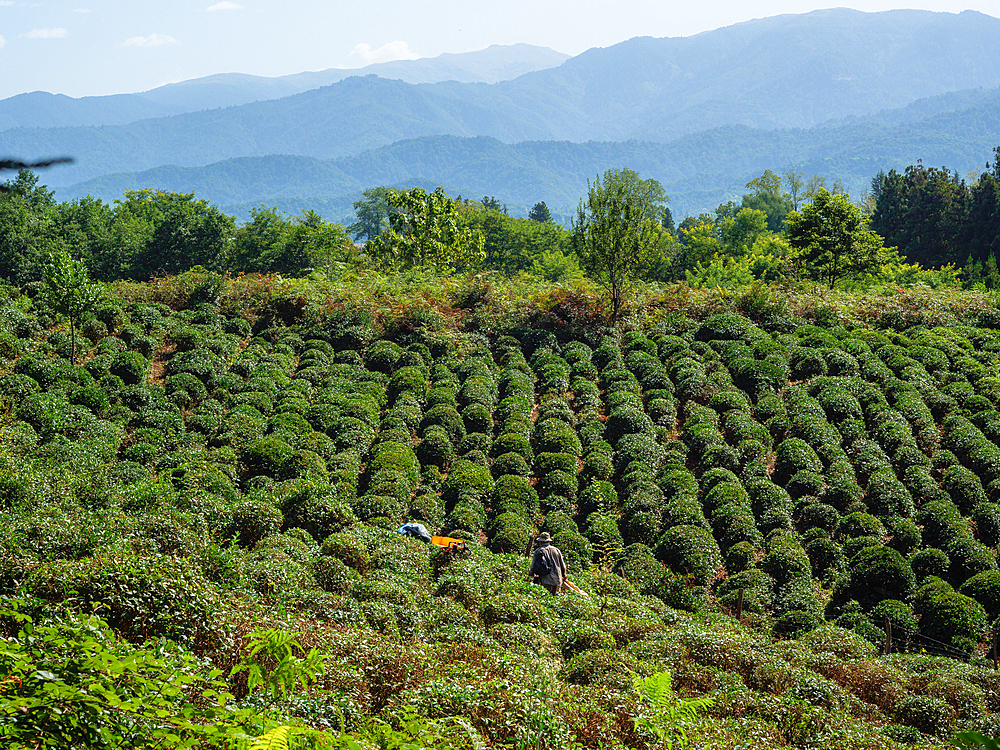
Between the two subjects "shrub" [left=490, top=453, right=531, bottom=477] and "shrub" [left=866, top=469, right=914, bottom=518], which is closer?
"shrub" [left=866, top=469, right=914, bottom=518]

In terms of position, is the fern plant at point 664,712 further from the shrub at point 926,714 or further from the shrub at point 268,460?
the shrub at point 268,460

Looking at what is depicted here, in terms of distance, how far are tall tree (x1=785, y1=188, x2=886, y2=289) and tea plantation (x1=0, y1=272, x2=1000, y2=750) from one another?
6203 millimetres

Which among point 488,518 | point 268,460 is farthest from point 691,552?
point 268,460

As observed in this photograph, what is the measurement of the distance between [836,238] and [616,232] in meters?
12.9

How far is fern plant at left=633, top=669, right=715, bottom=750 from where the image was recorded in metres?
5.21

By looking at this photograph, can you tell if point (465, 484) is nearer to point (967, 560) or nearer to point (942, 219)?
point (967, 560)

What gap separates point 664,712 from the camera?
5.49 m

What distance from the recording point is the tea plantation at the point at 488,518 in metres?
5.36

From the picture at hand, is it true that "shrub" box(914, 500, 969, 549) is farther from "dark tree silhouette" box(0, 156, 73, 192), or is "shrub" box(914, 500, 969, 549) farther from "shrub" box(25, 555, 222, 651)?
"dark tree silhouette" box(0, 156, 73, 192)

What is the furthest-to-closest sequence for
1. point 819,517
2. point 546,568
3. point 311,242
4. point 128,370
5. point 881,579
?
point 311,242
point 128,370
point 819,517
point 881,579
point 546,568

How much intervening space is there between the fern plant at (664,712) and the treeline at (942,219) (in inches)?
1765

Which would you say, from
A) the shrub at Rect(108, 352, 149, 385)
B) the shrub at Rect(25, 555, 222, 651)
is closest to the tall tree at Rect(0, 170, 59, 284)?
the shrub at Rect(108, 352, 149, 385)

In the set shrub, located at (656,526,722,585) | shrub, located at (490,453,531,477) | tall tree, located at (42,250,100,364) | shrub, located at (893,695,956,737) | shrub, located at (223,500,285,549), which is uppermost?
tall tree, located at (42,250,100,364)

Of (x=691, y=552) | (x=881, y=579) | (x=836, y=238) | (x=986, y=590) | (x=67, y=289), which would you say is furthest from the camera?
(x=836, y=238)
